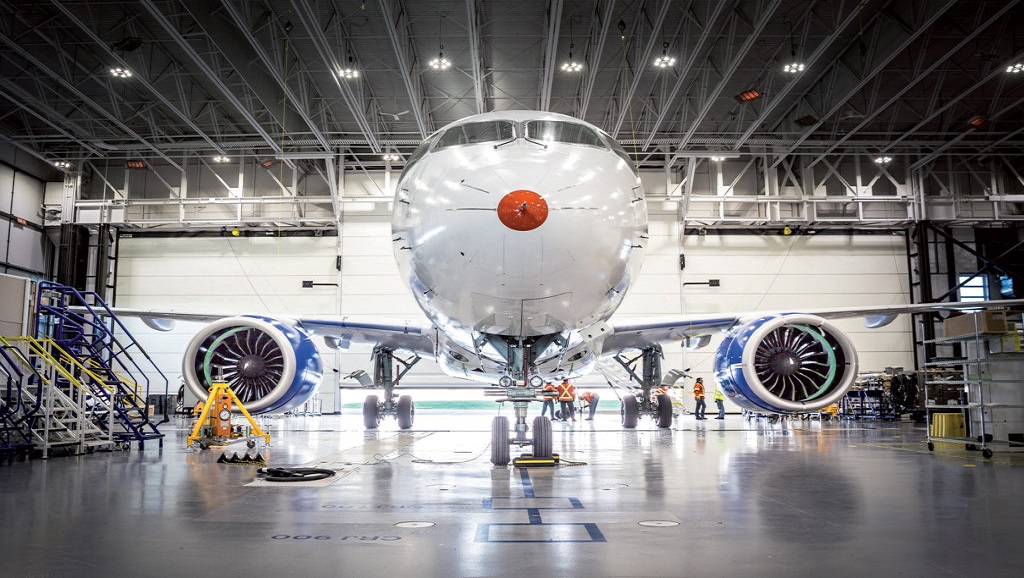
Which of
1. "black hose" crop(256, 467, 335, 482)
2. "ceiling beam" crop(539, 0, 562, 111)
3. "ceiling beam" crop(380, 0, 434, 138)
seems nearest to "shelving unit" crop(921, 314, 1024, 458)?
"black hose" crop(256, 467, 335, 482)

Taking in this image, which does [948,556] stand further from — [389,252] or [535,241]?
[389,252]

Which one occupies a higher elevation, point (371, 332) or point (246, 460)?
point (371, 332)

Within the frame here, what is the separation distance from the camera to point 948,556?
12.0ft

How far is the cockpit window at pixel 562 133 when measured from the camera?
702 centimetres

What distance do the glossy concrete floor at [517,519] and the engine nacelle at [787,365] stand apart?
3.05 feet

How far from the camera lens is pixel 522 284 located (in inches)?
246

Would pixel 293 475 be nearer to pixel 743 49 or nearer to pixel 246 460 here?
pixel 246 460

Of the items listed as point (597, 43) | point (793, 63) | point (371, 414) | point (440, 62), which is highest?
point (597, 43)

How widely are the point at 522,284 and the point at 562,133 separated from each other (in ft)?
6.08

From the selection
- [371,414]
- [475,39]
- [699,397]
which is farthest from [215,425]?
[699,397]

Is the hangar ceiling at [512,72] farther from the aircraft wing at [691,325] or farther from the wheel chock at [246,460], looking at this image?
the wheel chock at [246,460]

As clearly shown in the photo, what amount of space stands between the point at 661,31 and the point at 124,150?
69.3 ft

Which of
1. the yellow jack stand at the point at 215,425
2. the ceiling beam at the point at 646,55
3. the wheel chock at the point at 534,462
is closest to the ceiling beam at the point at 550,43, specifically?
the ceiling beam at the point at 646,55

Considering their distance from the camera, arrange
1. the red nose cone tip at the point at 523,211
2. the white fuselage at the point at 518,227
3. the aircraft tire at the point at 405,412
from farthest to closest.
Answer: the aircraft tire at the point at 405,412, the white fuselage at the point at 518,227, the red nose cone tip at the point at 523,211
